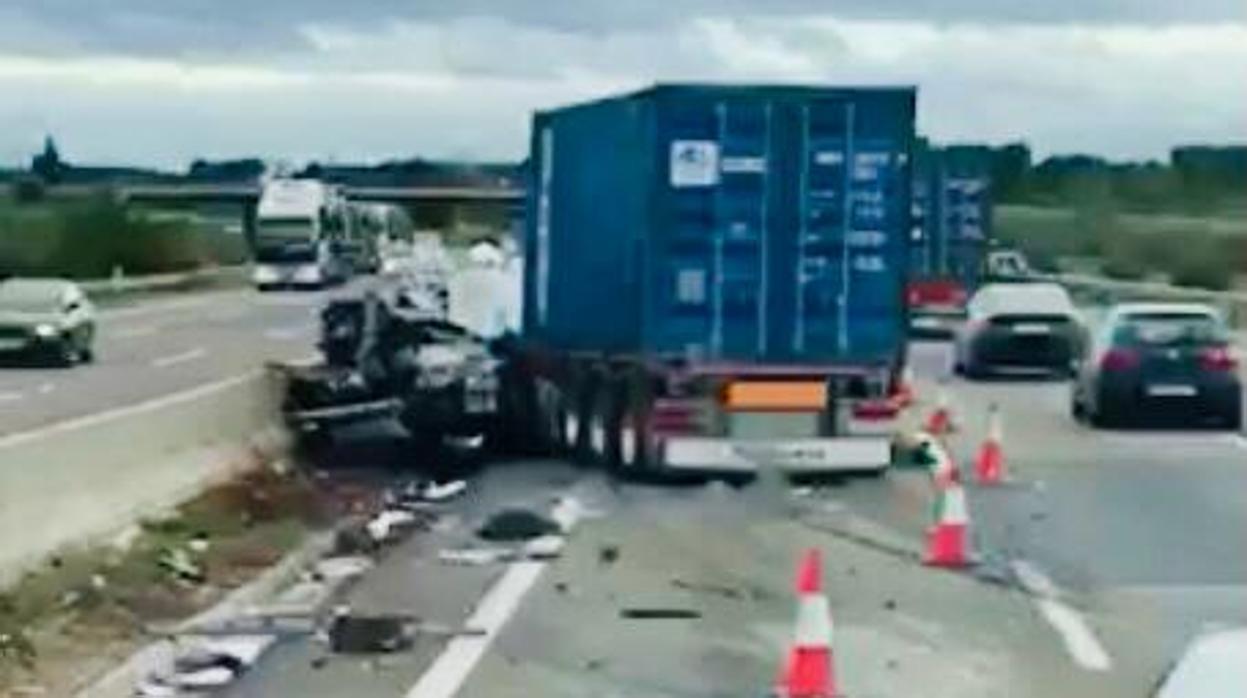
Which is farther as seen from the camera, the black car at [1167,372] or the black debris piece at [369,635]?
the black car at [1167,372]

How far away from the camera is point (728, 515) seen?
2627cm

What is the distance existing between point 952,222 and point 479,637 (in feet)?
168

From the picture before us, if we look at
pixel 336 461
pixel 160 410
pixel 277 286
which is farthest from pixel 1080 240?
pixel 160 410

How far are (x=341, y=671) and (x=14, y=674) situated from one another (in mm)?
1586

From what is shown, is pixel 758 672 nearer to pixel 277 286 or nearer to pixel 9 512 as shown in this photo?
pixel 9 512

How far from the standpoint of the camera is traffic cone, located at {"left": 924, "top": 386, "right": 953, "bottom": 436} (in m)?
36.6

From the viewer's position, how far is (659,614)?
62.2ft

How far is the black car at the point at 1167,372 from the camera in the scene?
37.6 meters

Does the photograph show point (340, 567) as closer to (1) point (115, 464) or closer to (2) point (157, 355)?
(1) point (115, 464)

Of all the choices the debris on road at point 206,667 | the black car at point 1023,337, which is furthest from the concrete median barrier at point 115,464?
the black car at point 1023,337

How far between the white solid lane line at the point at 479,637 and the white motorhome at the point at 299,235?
250 ft

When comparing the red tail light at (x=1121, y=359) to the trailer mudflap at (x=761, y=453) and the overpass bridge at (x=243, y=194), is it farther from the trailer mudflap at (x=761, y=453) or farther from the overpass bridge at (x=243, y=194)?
the overpass bridge at (x=243, y=194)

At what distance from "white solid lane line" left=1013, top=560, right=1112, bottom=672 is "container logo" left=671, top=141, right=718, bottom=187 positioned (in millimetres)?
7787

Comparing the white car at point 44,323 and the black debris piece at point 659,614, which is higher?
the black debris piece at point 659,614
